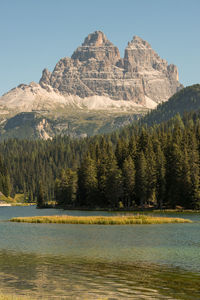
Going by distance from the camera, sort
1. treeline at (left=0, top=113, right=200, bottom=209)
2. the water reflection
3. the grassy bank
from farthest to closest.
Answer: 1. treeline at (left=0, top=113, right=200, bottom=209)
2. the water reflection
3. the grassy bank

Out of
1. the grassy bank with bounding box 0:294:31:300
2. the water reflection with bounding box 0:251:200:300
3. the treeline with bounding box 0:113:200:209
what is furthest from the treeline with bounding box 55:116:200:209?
the grassy bank with bounding box 0:294:31:300

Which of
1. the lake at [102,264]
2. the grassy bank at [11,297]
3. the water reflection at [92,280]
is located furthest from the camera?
the lake at [102,264]

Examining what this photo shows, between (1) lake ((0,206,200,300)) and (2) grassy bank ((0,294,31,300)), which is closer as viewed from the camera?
(2) grassy bank ((0,294,31,300))

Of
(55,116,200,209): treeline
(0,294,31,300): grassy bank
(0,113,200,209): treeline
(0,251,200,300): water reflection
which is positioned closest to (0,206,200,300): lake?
(0,251,200,300): water reflection

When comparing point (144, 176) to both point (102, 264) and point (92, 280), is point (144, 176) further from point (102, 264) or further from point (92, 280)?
point (92, 280)

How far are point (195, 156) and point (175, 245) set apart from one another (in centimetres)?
8496

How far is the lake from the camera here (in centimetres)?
3825

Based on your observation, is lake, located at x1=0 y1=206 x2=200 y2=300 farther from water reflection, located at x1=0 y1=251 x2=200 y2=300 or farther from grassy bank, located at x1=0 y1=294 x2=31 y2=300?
grassy bank, located at x1=0 y1=294 x2=31 y2=300

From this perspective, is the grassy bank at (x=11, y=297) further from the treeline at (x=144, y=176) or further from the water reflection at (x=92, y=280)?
the treeline at (x=144, y=176)

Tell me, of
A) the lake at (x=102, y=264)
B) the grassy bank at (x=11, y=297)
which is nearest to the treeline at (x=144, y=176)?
the lake at (x=102, y=264)

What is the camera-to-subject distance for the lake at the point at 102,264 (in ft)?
125

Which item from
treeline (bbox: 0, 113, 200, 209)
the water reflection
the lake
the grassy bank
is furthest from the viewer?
treeline (bbox: 0, 113, 200, 209)

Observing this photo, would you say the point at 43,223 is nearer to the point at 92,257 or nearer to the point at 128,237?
the point at 128,237

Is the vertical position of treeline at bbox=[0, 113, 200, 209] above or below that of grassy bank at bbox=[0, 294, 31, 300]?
above
